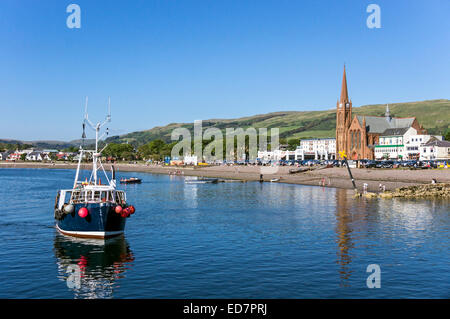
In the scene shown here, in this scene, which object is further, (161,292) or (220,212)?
(220,212)

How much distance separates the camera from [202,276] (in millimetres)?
30703

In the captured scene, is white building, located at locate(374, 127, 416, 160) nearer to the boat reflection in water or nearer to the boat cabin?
the boat cabin

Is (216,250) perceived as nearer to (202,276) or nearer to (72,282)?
(202,276)

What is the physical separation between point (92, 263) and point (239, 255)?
12.3 meters

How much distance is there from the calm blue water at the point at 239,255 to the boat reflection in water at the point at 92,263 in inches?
3.5

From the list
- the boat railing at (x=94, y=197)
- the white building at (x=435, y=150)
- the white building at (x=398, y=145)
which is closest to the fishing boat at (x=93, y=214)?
the boat railing at (x=94, y=197)

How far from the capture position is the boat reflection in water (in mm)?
28703

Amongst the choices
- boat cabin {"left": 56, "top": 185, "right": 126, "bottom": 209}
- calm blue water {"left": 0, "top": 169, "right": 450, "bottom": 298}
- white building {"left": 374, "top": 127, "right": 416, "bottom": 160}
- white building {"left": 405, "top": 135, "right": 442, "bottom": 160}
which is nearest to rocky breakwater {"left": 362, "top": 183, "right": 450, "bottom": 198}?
calm blue water {"left": 0, "top": 169, "right": 450, "bottom": 298}

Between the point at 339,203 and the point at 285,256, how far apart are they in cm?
3912

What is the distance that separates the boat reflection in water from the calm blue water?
9cm

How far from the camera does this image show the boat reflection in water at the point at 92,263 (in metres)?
28.7

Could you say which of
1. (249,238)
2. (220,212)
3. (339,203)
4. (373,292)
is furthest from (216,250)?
(339,203)

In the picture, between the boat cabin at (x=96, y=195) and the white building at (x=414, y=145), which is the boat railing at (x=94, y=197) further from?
the white building at (x=414, y=145)

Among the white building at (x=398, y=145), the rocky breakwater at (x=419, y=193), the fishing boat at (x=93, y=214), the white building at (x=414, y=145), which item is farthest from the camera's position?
the white building at (x=398, y=145)
